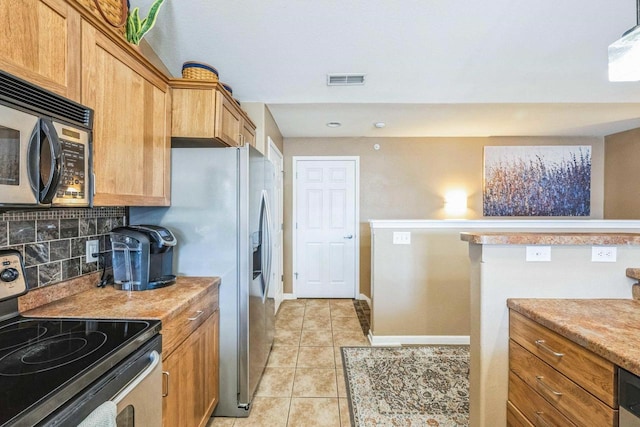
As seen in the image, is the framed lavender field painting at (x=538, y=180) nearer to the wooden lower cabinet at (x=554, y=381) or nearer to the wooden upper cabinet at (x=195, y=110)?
the wooden lower cabinet at (x=554, y=381)

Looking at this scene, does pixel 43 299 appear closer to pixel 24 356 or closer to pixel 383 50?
pixel 24 356

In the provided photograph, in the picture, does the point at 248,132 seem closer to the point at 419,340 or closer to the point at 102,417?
the point at 102,417

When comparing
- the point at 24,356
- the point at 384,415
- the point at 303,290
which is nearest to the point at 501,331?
the point at 384,415

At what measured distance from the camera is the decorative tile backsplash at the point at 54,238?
3.99ft

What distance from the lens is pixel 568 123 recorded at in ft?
12.0

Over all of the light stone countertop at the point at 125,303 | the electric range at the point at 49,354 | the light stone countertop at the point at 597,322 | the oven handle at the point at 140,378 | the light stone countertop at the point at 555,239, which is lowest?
the oven handle at the point at 140,378

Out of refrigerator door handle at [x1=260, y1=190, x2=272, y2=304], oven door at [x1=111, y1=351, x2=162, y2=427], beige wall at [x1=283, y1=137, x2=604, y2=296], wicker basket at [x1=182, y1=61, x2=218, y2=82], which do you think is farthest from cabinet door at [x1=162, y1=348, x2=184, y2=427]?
beige wall at [x1=283, y1=137, x2=604, y2=296]

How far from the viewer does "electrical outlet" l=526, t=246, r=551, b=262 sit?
1438 millimetres

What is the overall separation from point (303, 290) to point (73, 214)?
126 inches

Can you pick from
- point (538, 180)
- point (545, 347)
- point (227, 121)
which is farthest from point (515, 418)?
point (538, 180)

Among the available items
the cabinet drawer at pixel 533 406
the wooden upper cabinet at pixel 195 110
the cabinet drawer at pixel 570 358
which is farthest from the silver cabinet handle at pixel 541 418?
the wooden upper cabinet at pixel 195 110

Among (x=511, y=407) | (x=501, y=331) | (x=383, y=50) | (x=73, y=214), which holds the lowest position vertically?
(x=511, y=407)

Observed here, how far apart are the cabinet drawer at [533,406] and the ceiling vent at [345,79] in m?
2.26

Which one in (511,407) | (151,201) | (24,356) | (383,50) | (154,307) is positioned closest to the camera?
(24,356)
